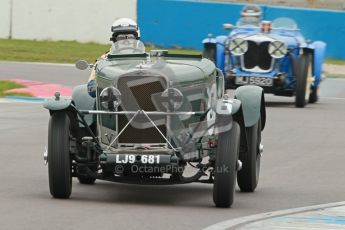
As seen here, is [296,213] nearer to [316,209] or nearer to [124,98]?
[316,209]

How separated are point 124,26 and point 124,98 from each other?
1950mm

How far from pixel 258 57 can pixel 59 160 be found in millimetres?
11791

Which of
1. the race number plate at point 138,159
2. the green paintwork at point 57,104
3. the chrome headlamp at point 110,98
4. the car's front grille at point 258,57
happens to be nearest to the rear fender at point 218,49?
the car's front grille at point 258,57

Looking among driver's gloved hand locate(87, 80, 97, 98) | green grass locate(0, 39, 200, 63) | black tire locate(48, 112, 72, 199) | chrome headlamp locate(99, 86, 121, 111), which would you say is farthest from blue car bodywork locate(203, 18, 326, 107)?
black tire locate(48, 112, 72, 199)

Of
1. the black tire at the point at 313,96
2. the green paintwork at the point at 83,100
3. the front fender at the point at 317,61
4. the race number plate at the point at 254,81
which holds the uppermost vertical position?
the green paintwork at the point at 83,100

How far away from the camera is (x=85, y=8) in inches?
1400

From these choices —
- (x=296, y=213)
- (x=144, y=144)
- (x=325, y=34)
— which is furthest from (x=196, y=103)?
(x=325, y=34)

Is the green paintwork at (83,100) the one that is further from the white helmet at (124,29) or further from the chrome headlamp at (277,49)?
the chrome headlamp at (277,49)

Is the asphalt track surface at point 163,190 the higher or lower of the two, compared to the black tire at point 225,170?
lower

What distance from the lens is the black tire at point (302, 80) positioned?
68.7ft

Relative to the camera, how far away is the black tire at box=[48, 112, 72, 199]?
9844mm

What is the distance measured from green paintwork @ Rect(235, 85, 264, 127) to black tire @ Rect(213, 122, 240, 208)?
3.12ft

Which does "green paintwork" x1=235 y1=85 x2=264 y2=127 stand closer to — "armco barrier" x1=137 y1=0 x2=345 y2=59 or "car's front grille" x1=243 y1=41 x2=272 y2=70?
"car's front grille" x1=243 y1=41 x2=272 y2=70

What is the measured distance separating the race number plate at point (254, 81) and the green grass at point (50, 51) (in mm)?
9120
